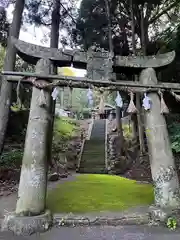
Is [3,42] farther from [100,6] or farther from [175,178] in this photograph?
[175,178]

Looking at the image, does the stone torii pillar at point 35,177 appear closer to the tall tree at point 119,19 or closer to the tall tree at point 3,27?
the tall tree at point 3,27

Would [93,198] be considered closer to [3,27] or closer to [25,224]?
[25,224]

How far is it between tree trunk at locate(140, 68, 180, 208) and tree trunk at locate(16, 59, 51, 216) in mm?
1964

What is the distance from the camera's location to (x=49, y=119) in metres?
4.07

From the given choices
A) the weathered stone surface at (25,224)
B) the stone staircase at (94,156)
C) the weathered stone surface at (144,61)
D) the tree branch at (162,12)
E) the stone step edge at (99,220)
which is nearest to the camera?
the weathered stone surface at (25,224)

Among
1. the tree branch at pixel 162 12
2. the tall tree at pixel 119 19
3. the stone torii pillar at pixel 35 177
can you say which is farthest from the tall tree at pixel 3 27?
the tree branch at pixel 162 12

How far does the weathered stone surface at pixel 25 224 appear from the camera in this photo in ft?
10.5

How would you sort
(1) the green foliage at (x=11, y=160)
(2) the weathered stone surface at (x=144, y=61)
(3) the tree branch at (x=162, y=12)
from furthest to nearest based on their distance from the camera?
(3) the tree branch at (x=162, y=12) → (1) the green foliage at (x=11, y=160) → (2) the weathered stone surface at (x=144, y=61)

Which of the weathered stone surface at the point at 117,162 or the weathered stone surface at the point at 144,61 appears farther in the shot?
the weathered stone surface at the point at 117,162

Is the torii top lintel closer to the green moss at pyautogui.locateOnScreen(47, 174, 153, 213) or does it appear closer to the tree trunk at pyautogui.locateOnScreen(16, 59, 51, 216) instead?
the tree trunk at pyautogui.locateOnScreen(16, 59, 51, 216)

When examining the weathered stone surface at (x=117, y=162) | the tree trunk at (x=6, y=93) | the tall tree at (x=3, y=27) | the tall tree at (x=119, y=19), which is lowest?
the weathered stone surface at (x=117, y=162)

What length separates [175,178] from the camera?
382 cm

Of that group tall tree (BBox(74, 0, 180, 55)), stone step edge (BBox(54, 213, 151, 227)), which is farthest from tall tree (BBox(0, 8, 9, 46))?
stone step edge (BBox(54, 213, 151, 227))

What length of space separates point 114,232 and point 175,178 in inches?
57.3
